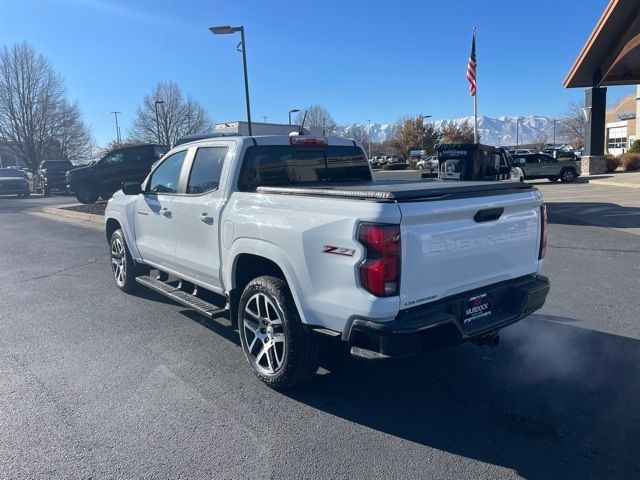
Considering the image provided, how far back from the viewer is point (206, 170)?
478 centimetres

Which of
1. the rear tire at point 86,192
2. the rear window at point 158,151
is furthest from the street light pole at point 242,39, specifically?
the rear tire at point 86,192

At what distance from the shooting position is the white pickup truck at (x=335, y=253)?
3016 mm

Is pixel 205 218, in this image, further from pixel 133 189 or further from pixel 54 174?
pixel 54 174

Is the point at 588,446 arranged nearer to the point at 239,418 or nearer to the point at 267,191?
the point at 239,418

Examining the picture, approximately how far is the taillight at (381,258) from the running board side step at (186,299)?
1.87 m

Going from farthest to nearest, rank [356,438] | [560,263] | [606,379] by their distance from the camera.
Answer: [560,263] → [606,379] → [356,438]

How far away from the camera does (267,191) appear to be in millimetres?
3926

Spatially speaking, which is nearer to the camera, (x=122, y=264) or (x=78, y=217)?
(x=122, y=264)

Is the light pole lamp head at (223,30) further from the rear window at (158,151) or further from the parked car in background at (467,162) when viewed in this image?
the parked car in background at (467,162)

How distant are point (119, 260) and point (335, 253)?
15.3 feet

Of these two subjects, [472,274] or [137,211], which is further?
[137,211]

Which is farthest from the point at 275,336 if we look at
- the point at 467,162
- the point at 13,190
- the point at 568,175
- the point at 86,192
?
the point at 13,190

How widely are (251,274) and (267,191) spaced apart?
2.46 feet

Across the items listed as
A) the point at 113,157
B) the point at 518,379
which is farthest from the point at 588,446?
the point at 113,157
